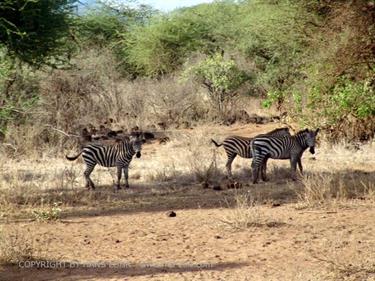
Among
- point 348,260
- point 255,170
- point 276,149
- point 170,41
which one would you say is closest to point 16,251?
point 348,260

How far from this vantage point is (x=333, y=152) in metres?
15.0

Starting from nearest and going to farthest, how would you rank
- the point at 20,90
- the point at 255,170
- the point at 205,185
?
the point at 205,185 → the point at 255,170 → the point at 20,90

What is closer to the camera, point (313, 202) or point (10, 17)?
point (313, 202)

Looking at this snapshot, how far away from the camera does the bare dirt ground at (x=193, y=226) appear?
6.43 metres

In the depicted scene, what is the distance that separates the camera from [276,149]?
12.3 meters

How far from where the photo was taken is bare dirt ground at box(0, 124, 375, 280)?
6426 millimetres

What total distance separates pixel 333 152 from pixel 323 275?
929 cm

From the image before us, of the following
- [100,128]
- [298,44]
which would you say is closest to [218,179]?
[298,44]

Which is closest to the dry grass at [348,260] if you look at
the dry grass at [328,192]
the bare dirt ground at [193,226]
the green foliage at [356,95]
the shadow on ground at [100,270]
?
the bare dirt ground at [193,226]

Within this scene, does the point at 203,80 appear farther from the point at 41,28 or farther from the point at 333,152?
the point at 41,28

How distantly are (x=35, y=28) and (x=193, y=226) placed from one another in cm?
476

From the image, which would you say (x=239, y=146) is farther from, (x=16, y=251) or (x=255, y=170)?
(x=16, y=251)

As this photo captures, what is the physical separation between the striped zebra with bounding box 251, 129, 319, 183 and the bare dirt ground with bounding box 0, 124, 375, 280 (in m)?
0.38

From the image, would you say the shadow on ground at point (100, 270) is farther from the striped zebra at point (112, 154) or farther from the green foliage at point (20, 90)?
the green foliage at point (20, 90)
